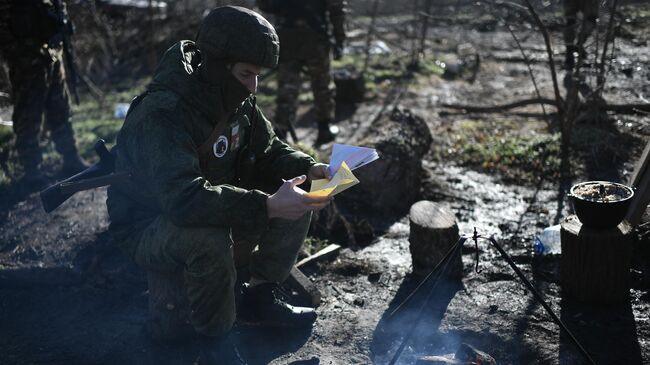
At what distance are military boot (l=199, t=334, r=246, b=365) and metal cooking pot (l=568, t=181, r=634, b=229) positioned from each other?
7.67 feet

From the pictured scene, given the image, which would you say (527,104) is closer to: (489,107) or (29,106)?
(489,107)

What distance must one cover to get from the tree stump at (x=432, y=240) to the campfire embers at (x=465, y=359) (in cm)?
98

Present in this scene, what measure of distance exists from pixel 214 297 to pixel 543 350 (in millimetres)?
2029

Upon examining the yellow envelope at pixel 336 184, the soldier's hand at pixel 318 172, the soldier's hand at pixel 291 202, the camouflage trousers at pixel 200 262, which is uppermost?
the yellow envelope at pixel 336 184

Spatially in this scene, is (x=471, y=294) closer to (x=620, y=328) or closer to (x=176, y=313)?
(x=620, y=328)

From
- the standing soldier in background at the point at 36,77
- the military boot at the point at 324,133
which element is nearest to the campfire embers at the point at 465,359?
the standing soldier in background at the point at 36,77

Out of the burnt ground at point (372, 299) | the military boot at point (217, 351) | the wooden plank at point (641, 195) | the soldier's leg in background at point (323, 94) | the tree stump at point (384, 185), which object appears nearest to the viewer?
the military boot at point (217, 351)

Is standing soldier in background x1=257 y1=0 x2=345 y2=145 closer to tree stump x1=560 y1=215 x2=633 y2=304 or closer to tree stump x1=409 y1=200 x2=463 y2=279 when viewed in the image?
tree stump x1=409 y1=200 x2=463 y2=279

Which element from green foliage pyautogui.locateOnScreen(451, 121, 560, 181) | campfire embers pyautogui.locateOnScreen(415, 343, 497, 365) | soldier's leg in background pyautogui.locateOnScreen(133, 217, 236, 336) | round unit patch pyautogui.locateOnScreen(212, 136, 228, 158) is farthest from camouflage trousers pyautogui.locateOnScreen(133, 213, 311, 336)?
green foliage pyautogui.locateOnScreen(451, 121, 560, 181)

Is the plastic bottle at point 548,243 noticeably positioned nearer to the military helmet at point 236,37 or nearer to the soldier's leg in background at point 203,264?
the soldier's leg in background at point 203,264

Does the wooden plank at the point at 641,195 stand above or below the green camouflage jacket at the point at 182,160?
below

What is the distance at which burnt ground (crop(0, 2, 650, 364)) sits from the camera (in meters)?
3.83

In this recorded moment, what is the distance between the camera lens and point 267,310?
13.2 feet

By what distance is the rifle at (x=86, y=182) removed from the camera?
11.5 feet
